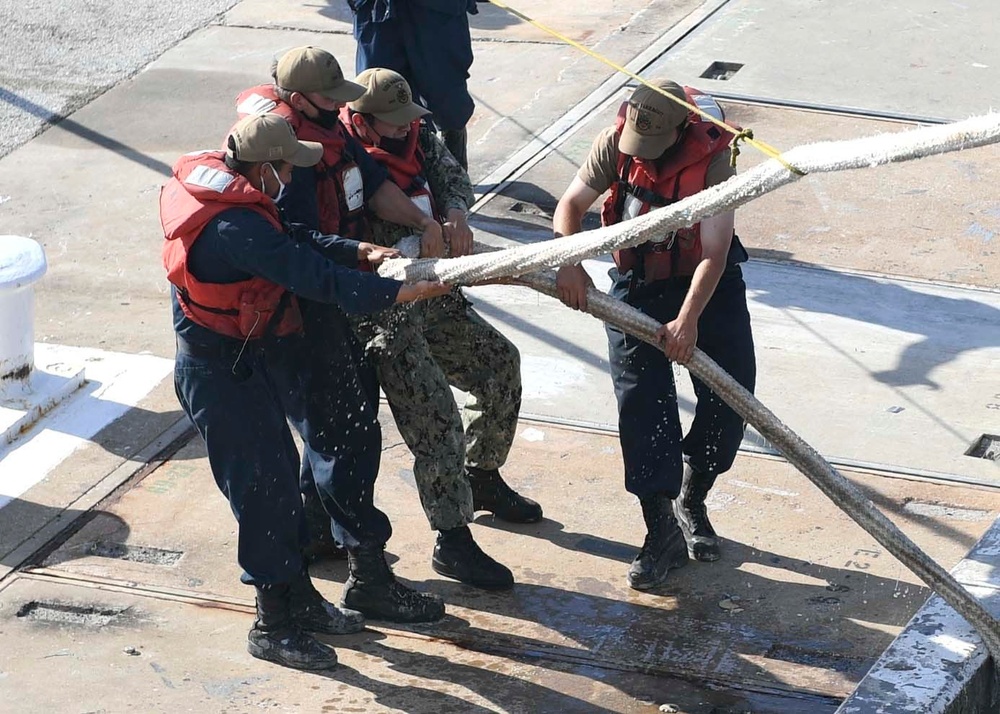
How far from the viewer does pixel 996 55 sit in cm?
1044

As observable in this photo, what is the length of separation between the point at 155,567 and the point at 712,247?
2.11m

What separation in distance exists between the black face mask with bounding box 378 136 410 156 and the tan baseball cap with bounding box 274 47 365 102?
0.92 feet

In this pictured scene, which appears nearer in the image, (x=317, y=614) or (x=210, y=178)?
(x=210, y=178)

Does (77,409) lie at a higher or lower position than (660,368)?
lower

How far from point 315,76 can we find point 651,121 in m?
1.02

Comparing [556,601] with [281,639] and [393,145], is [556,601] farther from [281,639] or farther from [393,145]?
[393,145]

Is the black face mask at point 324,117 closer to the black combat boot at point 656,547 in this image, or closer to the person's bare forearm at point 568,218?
the person's bare forearm at point 568,218

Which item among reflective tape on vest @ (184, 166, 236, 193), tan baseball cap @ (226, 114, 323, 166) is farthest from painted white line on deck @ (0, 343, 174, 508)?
tan baseball cap @ (226, 114, 323, 166)

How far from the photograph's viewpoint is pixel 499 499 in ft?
17.9

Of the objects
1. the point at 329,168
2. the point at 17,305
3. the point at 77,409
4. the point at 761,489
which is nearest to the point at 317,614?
the point at 329,168

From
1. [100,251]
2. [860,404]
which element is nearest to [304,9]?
[100,251]

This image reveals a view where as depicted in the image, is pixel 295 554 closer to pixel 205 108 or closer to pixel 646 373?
pixel 646 373

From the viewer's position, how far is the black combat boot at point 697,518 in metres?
5.23

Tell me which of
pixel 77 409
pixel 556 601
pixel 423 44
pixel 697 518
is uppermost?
pixel 423 44
